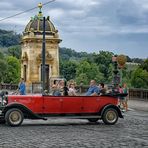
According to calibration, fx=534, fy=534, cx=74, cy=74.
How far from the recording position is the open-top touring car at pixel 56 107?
810 inches

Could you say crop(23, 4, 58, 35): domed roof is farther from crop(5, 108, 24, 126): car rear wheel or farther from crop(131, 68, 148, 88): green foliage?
crop(5, 108, 24, 126): car rear wheel

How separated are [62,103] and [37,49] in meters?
39.1

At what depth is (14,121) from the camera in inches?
807

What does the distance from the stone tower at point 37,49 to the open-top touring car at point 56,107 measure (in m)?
35.5

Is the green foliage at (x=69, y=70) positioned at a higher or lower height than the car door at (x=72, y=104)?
higher

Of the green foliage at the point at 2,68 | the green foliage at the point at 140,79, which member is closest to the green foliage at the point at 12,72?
the green foliage at the point at 2,68

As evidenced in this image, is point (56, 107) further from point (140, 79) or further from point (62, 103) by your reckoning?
point (140, 79)

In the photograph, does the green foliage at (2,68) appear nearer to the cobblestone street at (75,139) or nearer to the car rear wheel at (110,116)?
the car rear wheel at (110,116)

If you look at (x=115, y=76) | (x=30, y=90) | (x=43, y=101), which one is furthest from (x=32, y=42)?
(x=43, y=101)

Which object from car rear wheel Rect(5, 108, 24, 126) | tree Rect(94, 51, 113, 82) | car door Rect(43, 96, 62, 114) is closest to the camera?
car rear wheel Rect(5, 108, 24, 126)

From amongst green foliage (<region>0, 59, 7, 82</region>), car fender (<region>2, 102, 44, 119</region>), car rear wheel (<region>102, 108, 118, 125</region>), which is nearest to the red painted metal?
car fender (<region>2, 102, 44, 119</region>)

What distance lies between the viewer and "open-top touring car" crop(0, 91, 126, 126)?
67.5 ft

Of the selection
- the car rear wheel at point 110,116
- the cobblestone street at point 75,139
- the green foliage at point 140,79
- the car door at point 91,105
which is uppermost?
the green foliage at point 140,79

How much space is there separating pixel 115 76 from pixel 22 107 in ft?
33.2
